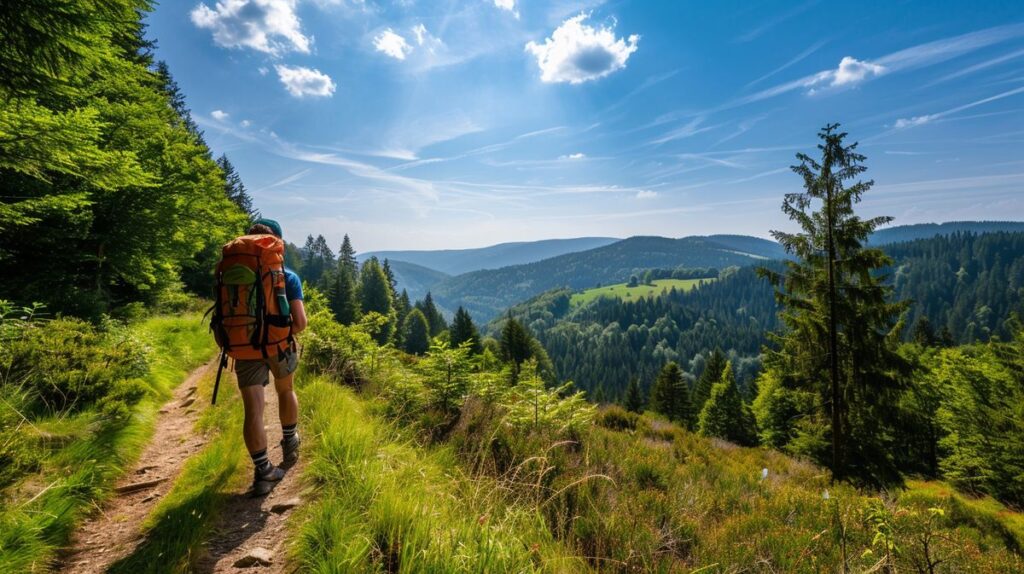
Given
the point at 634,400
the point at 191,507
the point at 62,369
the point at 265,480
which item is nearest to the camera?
the point at 191,507

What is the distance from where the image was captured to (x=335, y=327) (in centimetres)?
Answer: 920

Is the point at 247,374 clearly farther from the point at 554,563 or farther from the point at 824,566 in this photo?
the point at 824,566

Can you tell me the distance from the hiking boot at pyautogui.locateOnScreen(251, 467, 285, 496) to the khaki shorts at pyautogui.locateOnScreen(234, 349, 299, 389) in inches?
33.1

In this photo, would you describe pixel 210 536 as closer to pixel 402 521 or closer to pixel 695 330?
pixel 402 521

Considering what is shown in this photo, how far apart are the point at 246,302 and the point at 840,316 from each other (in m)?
16.5

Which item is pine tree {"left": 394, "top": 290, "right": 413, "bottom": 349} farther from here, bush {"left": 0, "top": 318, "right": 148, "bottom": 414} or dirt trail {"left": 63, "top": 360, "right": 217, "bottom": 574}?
dirt trail {"left": 63, "top": 360, "right": 217, "bottom": 574}

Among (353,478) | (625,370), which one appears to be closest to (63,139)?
(353,478)

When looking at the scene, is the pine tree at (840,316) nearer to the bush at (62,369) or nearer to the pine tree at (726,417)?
the bush at (62,369)

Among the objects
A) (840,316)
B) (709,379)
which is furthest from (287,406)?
(709,379)

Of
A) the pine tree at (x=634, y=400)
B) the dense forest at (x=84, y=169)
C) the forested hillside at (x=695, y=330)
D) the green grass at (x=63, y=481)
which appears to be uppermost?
the dense forest at (x=84, y=169)

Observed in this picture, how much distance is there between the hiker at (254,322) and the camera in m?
3.66

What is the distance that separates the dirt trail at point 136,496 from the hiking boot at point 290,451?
1.02 meters

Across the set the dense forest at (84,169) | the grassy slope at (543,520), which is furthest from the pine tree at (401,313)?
the grassy slope at (543,520)

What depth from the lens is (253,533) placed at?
3.04m
